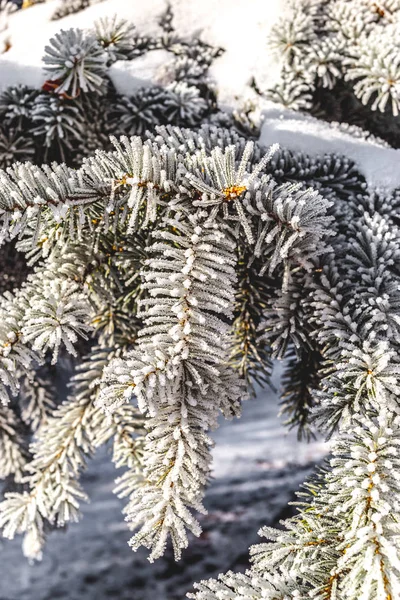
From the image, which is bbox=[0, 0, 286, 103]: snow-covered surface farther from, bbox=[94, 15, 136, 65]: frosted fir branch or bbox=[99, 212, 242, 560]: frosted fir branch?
bbox=[99, 212, 242, 560]: frosted fir branch

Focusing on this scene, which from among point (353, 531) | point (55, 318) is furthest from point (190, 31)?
point (353, 531)

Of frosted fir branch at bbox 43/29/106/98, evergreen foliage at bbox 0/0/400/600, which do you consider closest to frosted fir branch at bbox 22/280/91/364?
evergreen foliage at bbox 0/0/400/600

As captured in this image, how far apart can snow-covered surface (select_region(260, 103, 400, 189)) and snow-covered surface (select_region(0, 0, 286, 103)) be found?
132 mm

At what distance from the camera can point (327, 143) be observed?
3.05ft

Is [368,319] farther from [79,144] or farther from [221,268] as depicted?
[79,144]

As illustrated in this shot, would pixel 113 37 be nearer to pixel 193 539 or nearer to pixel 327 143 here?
pixel 327 143

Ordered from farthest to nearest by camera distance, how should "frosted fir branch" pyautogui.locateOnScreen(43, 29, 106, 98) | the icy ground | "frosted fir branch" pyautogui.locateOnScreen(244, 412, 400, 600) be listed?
the icy ground → "frosted fir branch" pyautogui.locateOnScreen(43, 29, 106, 98) → "frosted fir branch" pyautogui.locateOnScreen(244, 412, 400, 600)

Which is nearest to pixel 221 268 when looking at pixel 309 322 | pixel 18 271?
pixel 309 322

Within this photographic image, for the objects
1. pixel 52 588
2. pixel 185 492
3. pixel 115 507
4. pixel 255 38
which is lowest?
pixel 52 588

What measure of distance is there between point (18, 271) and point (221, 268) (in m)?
0.64

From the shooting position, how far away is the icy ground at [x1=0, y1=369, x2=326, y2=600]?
6.58 ft

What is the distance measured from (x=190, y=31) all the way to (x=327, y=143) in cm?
43

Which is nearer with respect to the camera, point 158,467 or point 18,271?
point 158,467

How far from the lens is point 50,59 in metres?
0.81
